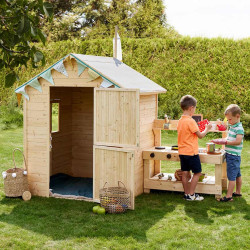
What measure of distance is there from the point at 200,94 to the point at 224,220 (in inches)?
379

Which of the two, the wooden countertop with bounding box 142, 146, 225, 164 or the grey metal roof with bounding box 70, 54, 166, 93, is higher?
the grey metal roof with bounding box 70, 54, 166, 93

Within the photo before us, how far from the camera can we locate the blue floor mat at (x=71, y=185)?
8289mm

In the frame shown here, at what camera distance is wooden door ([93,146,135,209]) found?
271 inches

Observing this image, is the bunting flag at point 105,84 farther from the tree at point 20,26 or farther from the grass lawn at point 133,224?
the tree at point 20,26

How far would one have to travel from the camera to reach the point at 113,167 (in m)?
7.07

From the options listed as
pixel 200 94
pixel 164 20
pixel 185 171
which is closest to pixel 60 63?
pixel 185 171

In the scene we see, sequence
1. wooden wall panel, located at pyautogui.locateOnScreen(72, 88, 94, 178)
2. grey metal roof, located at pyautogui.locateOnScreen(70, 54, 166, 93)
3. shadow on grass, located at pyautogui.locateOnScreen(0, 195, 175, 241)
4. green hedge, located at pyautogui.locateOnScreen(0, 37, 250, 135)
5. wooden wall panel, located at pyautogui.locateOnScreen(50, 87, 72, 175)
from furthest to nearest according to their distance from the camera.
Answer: green hedge, located at pyautogui.locateOnScreen(0, 37, 250, 135), wooden wall panel, located at pyautogui.locateOnScreen(72, 88, 94, 178), wooden wall panel, located at pyautogui.locateOnScreen(50, 87, 72, 175), grey metal roof, located at pyautogui.locateOnScreen(70, 54, 166, 93), shadow on grass, located at pyautogui.locateOnScreen(0, 195, 175, 241)

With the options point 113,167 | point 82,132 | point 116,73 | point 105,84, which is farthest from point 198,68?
point 113,167

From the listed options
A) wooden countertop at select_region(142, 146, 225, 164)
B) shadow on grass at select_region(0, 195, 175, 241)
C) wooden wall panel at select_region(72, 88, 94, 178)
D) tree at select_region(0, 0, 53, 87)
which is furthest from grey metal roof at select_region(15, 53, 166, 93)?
tree at select_region(0, 0, 53, 87)

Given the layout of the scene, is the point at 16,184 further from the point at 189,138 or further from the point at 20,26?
the point at 20,26

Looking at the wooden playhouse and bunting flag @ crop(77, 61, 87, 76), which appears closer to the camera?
the wooden playhouse

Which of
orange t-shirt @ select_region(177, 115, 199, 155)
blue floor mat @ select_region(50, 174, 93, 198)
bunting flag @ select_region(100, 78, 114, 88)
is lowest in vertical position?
blue floor mat @ select_region(50, 174, 93, 198)

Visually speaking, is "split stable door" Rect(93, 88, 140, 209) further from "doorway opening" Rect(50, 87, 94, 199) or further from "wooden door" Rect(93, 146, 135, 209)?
"doorway opening" Rect(50, 87, 94, 199)

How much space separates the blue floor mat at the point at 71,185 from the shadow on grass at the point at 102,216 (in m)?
0.67
